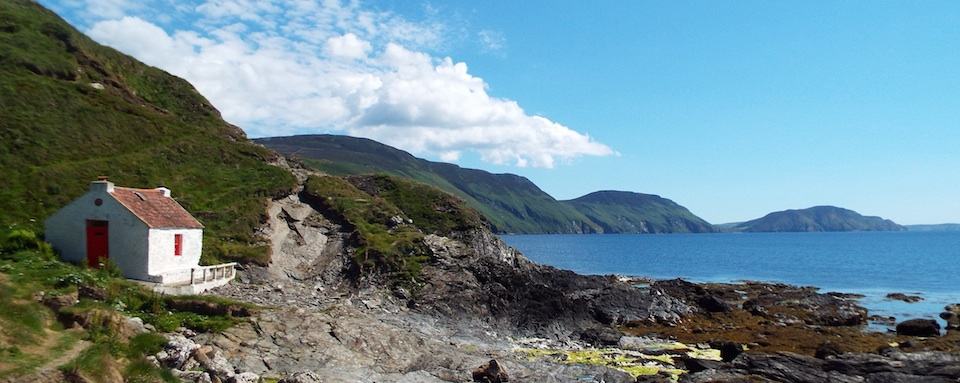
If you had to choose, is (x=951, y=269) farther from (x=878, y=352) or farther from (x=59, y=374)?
(x=59, y=374)

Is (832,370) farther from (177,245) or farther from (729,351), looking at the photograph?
(177,245)

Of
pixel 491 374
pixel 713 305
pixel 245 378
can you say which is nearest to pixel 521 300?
pixel 491 374

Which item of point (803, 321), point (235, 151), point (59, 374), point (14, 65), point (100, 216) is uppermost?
point (14, 65)

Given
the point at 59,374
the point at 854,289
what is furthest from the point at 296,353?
the point at 854,289

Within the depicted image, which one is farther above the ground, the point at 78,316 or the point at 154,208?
the point at 154,208

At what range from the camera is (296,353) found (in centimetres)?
3011

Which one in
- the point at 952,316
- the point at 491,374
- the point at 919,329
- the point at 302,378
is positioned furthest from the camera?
the point at 952,316

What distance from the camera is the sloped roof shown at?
39.2m

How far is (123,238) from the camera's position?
126 feet

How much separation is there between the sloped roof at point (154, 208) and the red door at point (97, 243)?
186cm

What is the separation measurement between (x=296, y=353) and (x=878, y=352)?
33.9 metres

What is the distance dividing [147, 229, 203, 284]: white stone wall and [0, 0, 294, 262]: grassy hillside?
11.4 ft

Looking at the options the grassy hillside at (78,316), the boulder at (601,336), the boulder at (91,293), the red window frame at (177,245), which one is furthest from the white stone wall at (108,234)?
the boulder at (601,336)

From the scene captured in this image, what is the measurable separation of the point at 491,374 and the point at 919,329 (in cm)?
3829
